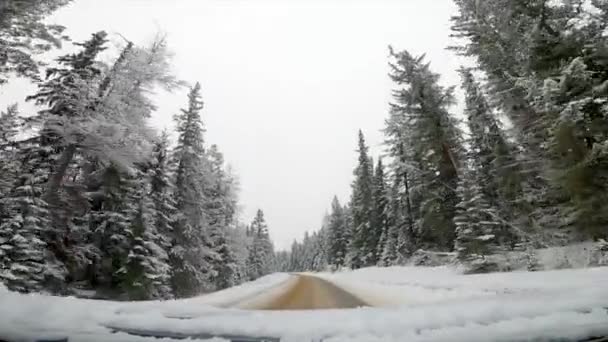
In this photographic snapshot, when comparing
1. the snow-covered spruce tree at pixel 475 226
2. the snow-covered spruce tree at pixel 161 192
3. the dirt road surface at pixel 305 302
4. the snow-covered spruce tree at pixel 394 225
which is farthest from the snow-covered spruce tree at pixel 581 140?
the snow-covered spruce tree at pixel 394 225

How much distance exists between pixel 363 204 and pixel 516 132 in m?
26.8

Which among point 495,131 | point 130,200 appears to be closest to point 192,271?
point 130,200

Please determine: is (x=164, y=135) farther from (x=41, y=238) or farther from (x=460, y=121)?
(x=460, y=121)

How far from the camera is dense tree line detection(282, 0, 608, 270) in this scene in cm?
934

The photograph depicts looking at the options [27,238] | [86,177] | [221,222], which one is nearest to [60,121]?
[86,177]

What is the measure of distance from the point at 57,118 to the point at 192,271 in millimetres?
9515

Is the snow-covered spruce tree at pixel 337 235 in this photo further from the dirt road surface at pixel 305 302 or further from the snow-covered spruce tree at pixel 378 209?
the dirt road surface at pixel 305 302

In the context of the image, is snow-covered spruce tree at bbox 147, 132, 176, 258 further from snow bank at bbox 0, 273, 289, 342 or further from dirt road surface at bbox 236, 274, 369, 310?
snow bank at bbox 0, 273, 289, 342

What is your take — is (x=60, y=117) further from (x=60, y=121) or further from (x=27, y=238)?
(x=27, y=238)

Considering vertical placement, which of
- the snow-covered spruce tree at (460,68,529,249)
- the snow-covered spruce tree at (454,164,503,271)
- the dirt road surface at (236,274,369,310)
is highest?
the snow-covered spruce tree at (460,68,529,249)

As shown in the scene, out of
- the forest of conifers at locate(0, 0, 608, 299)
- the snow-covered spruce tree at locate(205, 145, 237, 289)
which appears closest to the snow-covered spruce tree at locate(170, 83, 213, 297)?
the forest of conifers at locate(0, 0, 608, 299)

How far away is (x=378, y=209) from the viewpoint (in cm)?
3838

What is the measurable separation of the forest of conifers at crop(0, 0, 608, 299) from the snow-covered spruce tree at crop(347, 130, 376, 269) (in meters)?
18.9

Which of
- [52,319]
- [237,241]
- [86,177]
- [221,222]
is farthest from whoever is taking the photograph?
[237,241]
